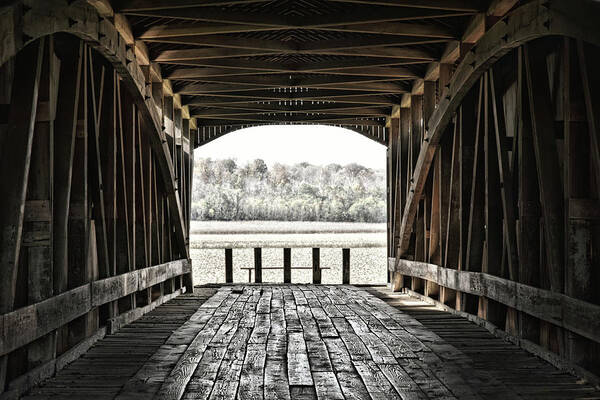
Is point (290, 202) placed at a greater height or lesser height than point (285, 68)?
lesser

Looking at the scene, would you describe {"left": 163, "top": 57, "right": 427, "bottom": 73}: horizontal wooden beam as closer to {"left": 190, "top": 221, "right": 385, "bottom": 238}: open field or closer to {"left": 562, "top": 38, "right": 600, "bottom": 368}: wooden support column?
{"left": 562, "top": 38, "right": 600, "bottom": 368}: wooden support column

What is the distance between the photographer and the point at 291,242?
111ft

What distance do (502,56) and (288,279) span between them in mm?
9548

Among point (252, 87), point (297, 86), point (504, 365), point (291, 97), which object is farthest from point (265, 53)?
point (504, 365)

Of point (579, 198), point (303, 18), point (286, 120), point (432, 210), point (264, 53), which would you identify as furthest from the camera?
point (286, 120)

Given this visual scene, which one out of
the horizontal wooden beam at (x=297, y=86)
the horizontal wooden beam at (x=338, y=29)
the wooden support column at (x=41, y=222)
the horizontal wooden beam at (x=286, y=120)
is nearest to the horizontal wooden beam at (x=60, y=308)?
the wooden support column at (x=41, y=222)

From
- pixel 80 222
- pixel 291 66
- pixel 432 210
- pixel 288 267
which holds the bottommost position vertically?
pixel 288 267

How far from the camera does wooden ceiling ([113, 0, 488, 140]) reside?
7.14 meters

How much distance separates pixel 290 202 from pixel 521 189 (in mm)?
37402

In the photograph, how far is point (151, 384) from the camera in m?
4.26

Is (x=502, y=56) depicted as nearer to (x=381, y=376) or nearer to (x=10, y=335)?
(x=381, y=376)

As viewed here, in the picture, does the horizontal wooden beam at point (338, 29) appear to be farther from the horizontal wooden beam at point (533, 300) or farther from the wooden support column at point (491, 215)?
the horizontal wooden beam at point (533, 300)

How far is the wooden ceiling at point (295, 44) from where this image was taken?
714 cm

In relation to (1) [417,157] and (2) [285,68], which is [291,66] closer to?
(2) [285,68]
